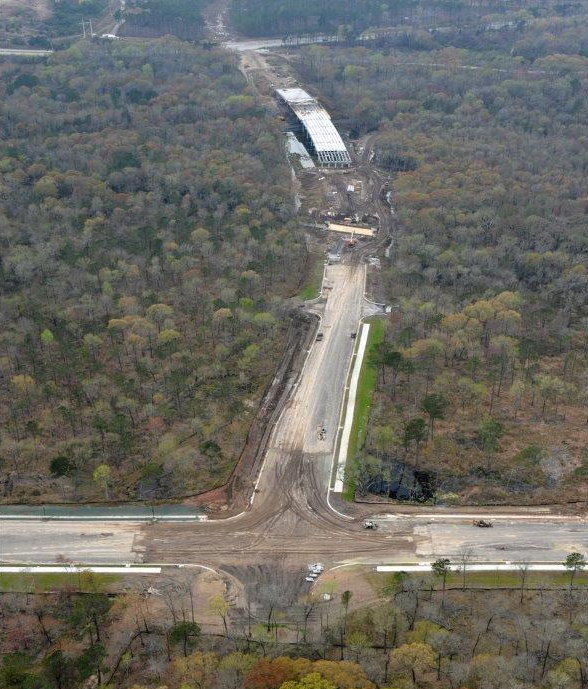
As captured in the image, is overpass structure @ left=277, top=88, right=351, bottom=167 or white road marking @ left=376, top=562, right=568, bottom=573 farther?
overpass structure @ left=277, top=88, right=351, bottom=167

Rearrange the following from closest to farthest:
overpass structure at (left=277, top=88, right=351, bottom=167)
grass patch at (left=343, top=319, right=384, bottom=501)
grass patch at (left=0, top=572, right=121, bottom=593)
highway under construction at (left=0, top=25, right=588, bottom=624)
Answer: grass patch at (left=0, top=572, right=121, bottom=593), highway under construction at (left=0, top=25, right=588, bottom=624), grass patch at (left=343, top=319, right=384, bottom=501), overpass structure at (left=277, top=88, right=351, bottom=167)

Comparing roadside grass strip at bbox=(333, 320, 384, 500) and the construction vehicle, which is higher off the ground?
roadside grass strip at bbox=(333, 320, 384, 500)

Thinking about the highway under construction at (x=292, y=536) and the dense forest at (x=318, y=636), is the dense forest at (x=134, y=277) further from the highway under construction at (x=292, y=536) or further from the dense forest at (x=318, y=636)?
the dense forest at (x=318, y=636)

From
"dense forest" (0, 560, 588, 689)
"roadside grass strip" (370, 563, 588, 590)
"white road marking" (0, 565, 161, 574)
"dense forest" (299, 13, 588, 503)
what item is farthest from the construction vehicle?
"white road marking" (0, 565, 161, 574)

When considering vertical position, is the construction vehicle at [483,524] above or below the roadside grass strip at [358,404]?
below

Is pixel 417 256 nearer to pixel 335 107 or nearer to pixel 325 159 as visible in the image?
pixel 325 159

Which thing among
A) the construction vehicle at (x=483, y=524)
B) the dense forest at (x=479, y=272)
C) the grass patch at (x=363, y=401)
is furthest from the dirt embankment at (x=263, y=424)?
the construction vehicle at (x=483, y=524)

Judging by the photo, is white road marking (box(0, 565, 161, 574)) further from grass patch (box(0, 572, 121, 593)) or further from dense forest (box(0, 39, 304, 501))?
dense forest (box(0, 39, 304, 501))
